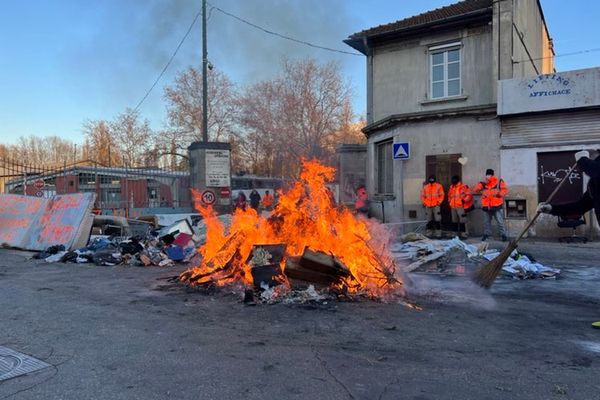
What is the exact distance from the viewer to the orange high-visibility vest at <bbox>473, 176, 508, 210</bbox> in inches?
529

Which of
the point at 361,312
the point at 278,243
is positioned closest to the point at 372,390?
the point at 361,312

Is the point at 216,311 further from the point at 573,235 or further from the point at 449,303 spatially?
the point at 573,235

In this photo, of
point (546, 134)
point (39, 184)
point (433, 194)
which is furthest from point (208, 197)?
point (546, 134)

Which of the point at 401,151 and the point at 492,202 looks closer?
the point at 492,202

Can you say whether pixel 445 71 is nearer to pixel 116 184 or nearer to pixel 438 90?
pixel 438 90

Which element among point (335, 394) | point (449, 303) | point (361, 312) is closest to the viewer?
point (335, 394)

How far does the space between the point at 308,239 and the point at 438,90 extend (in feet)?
38.3

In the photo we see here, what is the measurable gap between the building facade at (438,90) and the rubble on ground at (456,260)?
16.9ft

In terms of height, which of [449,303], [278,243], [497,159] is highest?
[497,159]

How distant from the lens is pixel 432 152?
15695 mm

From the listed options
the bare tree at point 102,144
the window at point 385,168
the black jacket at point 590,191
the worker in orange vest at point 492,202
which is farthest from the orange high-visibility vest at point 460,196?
the bare tree at point 102,144

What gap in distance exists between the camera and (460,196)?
47.1 feet

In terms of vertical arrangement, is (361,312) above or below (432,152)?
below

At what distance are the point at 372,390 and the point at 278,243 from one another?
12.6ft
